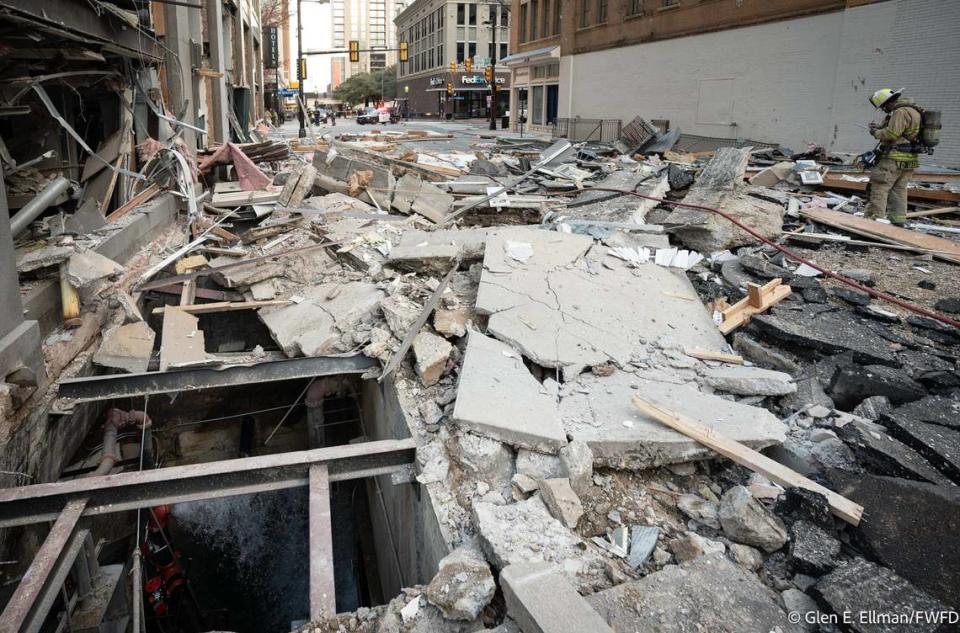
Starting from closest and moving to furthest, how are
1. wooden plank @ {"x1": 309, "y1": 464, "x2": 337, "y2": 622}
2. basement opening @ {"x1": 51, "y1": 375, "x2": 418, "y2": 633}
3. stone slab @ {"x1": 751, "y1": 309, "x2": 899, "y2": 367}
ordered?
wooden plank @ {"x1": 309, "y1": 464, "x2": 337, "y2": 622} → stone slab @ {"x1": 751, "y1": 309, "x2": 899, "y2": 367} → basement opening @ {"x1": 51, "y1": 375, "x2": 418, "y2": 633}

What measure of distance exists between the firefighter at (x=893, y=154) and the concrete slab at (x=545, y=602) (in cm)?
861

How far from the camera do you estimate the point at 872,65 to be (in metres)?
15.3

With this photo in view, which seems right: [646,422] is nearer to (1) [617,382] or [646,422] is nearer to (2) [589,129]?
(1) [617,382]

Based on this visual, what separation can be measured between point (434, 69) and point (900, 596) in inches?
2865

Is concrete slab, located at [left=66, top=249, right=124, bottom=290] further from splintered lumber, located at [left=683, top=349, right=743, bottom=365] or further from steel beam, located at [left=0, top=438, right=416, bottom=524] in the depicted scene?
splintered lumber, located at [left=683, top=349, right=743, bottom=365]

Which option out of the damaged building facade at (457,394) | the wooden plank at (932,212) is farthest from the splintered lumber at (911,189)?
the wooden plank at (932,212)

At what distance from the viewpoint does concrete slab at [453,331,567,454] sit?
12.2 ft

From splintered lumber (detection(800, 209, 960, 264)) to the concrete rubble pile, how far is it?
0.14 m

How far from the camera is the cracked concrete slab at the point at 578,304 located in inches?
193

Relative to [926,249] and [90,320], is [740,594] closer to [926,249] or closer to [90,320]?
[90,320]

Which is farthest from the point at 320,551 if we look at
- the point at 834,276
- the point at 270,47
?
the point at 270,47

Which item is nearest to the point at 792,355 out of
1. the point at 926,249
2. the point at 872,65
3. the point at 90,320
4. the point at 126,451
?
the point at 926,249

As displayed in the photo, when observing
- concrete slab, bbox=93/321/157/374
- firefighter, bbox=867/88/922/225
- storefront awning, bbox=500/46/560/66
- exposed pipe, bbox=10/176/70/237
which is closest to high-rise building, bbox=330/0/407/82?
storefront awning, bbox=500/46/560/66

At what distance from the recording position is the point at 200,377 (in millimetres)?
5566
